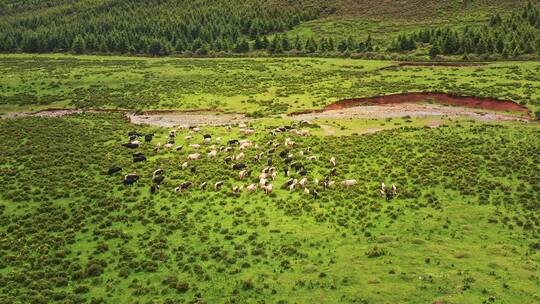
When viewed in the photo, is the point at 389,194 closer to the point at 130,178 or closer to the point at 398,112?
the point at 130,178

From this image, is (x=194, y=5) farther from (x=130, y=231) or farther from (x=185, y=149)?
(x=130, y=231)

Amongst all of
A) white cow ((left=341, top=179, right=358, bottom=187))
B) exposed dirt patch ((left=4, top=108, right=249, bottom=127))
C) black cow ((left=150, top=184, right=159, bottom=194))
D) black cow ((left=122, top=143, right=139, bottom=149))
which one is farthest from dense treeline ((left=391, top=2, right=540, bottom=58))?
black cow ((left=150, top=184, right=159, bottom=194))

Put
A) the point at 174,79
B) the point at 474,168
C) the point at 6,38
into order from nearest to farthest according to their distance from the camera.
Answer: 1. the point at 474,168
2. the point at 174,79
3. the point at 6,38

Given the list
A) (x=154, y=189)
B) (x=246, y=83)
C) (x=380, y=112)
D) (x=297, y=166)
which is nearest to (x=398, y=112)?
(x=380, y=112)

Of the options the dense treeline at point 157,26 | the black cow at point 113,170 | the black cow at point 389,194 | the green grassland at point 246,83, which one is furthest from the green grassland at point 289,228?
the dense treeline at point 157,26

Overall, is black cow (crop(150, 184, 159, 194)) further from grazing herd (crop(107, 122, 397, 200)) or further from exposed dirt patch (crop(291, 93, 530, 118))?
exposed dirt patch (crop(291, 93, 530, 118))

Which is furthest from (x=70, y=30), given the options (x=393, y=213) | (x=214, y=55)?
(x=393, y=213)
